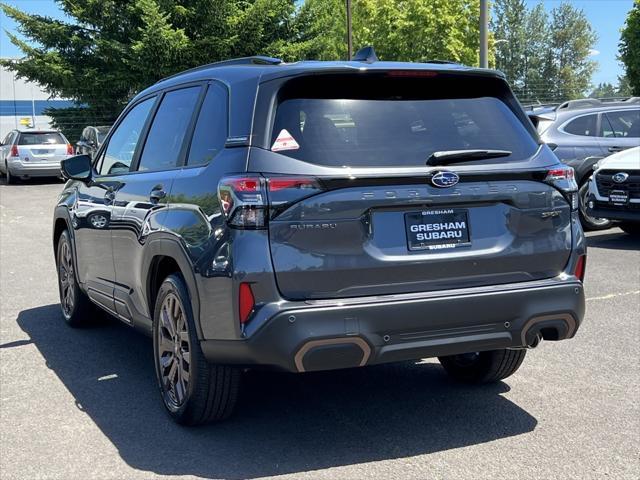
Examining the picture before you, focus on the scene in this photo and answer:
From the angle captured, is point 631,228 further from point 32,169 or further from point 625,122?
point 32,169

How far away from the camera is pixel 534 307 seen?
3.90m

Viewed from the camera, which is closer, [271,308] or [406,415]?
[271,308]

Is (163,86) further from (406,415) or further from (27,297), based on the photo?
(27,297)

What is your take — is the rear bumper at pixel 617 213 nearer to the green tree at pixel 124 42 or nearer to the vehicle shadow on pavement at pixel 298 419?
the vehicle shadow on pavement at pixel 298 419

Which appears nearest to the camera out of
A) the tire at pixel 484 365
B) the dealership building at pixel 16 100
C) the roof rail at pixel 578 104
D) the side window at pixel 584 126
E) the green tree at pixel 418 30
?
the tire at pixel 484 365

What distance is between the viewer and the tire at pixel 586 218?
1140 centimetres

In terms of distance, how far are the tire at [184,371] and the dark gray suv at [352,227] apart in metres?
0.01

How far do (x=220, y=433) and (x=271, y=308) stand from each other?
1.03 meters

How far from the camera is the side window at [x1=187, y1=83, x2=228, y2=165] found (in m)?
4.07

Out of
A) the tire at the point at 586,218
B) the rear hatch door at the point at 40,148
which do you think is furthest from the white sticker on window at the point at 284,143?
the rear hatch door at the point at 40,148

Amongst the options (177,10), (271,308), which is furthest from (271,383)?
(177,10)

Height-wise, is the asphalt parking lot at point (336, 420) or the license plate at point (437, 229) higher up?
the license plate at point (437, 229)

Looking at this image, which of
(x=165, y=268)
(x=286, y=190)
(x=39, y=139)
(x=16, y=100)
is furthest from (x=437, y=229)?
(x=16, y=100)

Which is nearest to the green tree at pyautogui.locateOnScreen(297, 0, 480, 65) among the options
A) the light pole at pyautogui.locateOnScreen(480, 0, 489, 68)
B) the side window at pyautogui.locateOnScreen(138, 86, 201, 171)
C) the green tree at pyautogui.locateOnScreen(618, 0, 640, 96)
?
the green tree at pyautogui.locateOnScreen(618, 0, 640, 96)
